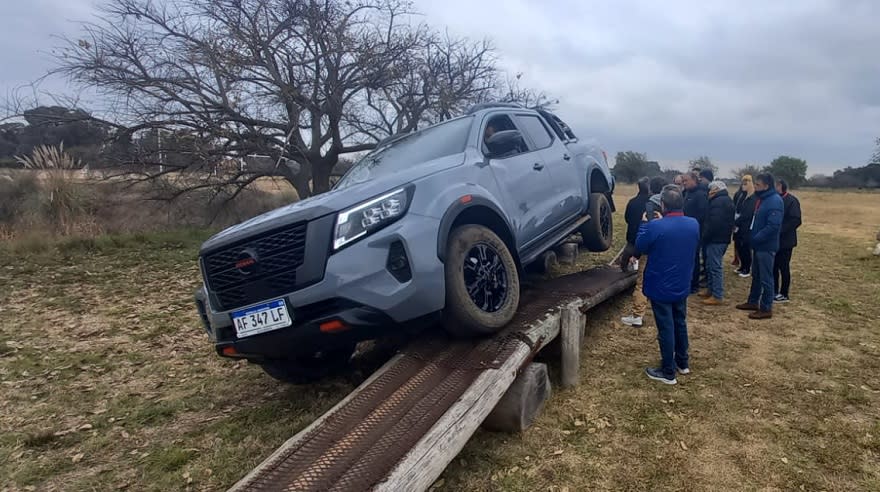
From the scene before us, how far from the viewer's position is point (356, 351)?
4547mm

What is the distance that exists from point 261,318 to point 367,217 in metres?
0.83

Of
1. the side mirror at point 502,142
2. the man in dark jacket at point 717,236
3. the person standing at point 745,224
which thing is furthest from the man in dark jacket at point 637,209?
the side mirror at point 502,142

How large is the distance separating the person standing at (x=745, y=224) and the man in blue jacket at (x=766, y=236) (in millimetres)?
822

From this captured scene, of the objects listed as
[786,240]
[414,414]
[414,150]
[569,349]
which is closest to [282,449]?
[414,414]

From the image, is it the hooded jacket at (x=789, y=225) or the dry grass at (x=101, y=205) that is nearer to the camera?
the hooded jacket at (x=789, y=225)

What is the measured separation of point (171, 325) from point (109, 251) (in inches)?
197

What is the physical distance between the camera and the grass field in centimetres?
268

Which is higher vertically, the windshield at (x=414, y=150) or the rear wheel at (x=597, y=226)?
the windshield at (x=414, y=150)

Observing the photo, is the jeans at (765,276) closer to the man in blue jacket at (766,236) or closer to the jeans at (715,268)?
the man in blue jacket at (766,236)

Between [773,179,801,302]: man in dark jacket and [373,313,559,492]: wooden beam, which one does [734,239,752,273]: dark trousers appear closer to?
[773,179,801,302]: man in dark jacket

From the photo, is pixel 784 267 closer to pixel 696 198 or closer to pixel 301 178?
pixel 696 198

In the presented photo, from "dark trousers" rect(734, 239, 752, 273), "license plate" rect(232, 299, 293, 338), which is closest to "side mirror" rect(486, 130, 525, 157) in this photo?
"license plate" rect(232, 299, 293, 338)

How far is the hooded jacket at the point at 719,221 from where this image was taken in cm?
567

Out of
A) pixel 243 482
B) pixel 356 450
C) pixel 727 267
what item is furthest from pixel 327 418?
pixel 727 267
